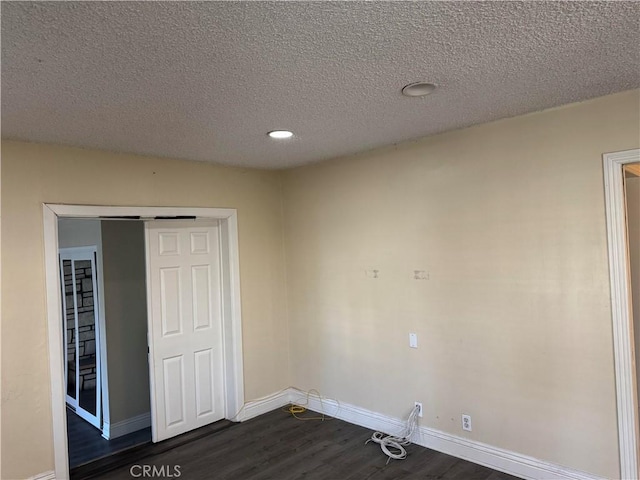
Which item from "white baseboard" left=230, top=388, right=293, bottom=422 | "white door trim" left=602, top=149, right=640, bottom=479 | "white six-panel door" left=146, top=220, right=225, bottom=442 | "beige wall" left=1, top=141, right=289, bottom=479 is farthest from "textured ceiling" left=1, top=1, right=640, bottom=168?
"white baseboard" left=230, top=388, right=293, bottom=422

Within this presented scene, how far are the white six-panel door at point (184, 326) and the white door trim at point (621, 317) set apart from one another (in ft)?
10.6

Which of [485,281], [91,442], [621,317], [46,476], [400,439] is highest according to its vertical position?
[485,281]

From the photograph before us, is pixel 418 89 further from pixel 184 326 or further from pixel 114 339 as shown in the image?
pixel 114 339

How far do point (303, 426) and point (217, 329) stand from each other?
1.25 meters

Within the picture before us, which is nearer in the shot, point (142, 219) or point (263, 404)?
point (142, 219)

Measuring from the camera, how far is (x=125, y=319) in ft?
14.0

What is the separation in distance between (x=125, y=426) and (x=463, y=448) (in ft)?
10.8

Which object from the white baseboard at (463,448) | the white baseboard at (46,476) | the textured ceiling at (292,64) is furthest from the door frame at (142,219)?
the white baseboard at (463,448)

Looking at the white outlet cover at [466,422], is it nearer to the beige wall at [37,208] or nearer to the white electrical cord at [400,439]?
the white electrical cord at [400,439]

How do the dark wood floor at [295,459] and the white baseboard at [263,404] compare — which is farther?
the white baseboard at [263,404]

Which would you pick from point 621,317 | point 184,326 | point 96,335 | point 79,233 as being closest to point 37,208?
point 184,326

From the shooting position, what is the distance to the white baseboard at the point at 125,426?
13.5 feet

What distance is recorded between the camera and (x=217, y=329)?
13.6ft

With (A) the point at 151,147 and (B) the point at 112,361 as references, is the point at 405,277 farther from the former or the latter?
(B) the point at 112,361
